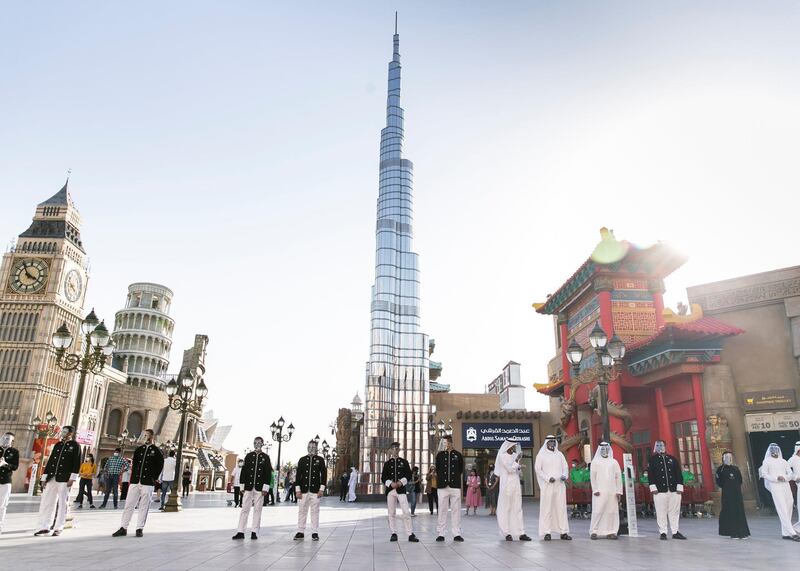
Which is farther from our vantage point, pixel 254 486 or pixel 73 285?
pixel 73 285

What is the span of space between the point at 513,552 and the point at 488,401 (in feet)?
180

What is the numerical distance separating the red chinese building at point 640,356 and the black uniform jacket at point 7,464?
1831cm

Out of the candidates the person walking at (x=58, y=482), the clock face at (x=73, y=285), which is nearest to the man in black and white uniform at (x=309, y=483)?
the person walking at (x=58, y=482)

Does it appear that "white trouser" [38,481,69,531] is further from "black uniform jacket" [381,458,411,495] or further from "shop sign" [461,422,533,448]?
"shop sign" [461,422,533,448]

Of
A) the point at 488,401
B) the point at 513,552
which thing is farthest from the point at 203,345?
the point at 513,552

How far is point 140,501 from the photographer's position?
36.4 ft

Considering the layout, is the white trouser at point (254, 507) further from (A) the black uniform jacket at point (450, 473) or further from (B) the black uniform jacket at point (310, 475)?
(A) the black uniform jacket at point (450, 473)

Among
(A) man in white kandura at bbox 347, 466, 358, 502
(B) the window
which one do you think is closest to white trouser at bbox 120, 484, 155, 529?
(B) the window

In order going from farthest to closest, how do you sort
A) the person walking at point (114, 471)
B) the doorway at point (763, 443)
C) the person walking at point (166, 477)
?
the person walking at point (166, 477), the person walking at point (114, 471), the doorway at point (763, 443)

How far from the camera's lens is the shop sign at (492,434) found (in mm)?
36969

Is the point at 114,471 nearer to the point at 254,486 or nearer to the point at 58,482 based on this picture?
the point at 58,482

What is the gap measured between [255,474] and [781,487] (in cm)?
1131

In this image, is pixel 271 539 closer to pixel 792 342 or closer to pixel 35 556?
pixel 35 556

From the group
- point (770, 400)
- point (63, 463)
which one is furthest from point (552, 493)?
point (770, 400)
